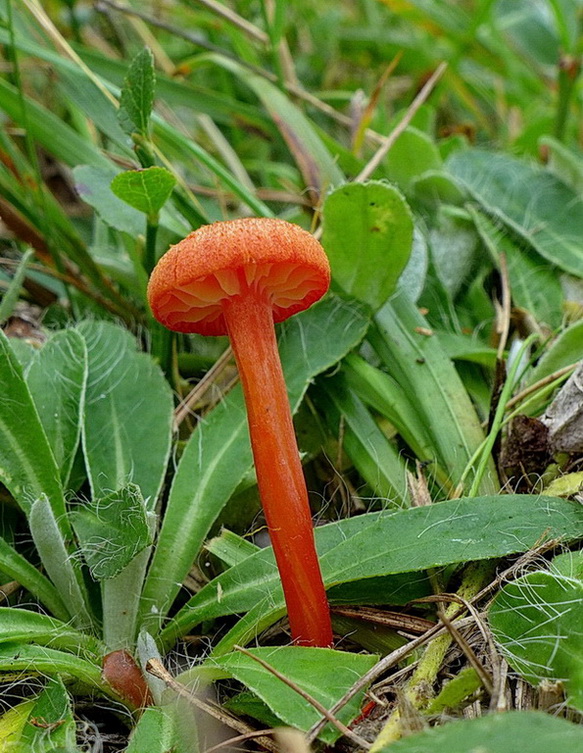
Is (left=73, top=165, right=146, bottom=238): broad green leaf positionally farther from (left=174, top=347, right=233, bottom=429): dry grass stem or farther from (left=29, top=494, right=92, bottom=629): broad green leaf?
(left=29, top=494, right=92, bottom=629): broad green leaf

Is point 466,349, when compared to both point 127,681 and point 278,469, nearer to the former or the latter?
point 278,469

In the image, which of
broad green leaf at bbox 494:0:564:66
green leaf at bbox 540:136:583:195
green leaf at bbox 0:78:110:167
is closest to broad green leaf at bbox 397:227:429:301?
green leaf at bbox 540:136:583:195

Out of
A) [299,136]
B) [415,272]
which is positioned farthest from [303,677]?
[299,136]

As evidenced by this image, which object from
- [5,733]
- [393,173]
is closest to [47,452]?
[5,733]

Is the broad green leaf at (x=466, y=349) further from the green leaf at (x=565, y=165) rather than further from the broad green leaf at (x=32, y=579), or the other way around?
the broad green leaf at (x=32, y=579)

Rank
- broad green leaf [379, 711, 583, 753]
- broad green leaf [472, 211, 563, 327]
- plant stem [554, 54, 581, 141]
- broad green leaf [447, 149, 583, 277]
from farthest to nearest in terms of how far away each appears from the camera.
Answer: plant stem [554, 54, 581, 141] < broad green leaf [447, 149, 583, 277] < broad green leaf [472, 211, 563, 327] < broad green leaf [379, 711, 583, 753]

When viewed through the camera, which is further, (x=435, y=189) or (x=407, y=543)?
(x=435, y=189)

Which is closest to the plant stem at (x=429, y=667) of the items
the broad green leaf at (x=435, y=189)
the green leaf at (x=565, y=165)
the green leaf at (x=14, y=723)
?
the green leaf at (x=14, y=723)
